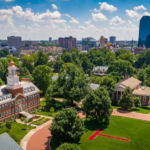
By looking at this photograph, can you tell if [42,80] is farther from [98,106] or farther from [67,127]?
[67,127]

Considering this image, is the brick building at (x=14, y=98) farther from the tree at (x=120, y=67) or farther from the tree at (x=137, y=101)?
the tree at (x=120, y=67)

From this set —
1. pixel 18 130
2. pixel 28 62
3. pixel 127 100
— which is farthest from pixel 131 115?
pixel 28 62

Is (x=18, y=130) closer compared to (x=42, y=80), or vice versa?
(x=18, y=130)

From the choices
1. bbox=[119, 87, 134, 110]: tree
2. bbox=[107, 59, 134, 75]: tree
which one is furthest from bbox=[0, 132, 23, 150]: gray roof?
bbox=[107, 59, 134, 75]: tree

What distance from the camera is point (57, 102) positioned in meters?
73.7

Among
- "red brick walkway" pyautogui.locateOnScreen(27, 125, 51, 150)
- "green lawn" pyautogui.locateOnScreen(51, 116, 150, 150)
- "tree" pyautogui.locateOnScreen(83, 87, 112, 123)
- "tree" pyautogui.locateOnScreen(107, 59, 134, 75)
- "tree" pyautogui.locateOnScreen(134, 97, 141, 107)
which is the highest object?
"tree" pyautogui.locateOnScreen(107, 59, 134, 75)

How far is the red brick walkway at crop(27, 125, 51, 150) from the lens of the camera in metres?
41.8

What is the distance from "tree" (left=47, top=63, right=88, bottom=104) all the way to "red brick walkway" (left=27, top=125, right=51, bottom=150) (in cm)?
1730

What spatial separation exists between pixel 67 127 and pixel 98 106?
13452mm

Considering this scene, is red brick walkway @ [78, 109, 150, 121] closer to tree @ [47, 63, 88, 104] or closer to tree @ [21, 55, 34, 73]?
tree @ [47, 63, 88, 104]

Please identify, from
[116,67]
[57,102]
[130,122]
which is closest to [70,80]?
[57,102]

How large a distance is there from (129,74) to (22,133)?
263ft

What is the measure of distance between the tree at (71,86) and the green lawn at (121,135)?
11465mm

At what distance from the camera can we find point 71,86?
6700 cm
